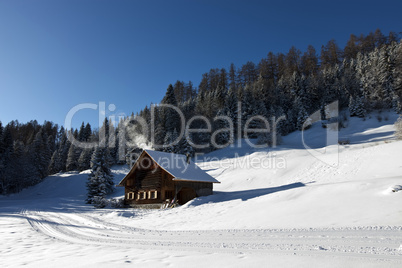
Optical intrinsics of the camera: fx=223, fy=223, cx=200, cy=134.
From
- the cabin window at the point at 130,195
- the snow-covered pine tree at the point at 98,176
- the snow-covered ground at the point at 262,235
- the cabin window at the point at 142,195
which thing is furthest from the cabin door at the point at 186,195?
the snow-covered pine tree at the point at 98,176

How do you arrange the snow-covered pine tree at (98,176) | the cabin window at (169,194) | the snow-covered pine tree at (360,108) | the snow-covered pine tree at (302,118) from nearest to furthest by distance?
the cabin window at (169,194), the snow-covered pine tree at (98,176), the snow-covered pine tree at (360,108), the snow-covered pine tree at (302,118)

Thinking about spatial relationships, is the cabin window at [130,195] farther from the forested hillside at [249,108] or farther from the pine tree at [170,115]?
the pine tree at [170,115]

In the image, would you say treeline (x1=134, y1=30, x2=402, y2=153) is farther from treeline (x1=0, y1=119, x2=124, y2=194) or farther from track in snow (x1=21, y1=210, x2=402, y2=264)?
track in snow (x1=21, y1=210, x2=402, y2=264)

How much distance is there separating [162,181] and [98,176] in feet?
52.8

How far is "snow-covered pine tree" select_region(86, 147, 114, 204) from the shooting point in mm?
34031

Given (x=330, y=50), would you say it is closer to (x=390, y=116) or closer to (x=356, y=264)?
(x=390, y=116)

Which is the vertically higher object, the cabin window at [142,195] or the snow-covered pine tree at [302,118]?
the snow-covered pine tree at [302,118]

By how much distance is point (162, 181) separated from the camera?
80.0 feet

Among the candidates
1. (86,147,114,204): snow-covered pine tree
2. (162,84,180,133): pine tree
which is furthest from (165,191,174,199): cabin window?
(162,84,180,133): pine tree

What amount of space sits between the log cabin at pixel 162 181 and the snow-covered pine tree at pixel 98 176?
8946mm

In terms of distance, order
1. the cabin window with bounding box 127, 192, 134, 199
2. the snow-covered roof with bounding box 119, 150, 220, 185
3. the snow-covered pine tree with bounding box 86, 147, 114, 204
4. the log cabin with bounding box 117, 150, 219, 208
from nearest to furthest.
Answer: the snow-covered roof with bounding box 119, 150, 220, 185, the log cabin with bounding box 117, 150, 219, 208, the cabin window with bounding box 127, 192, 134, 199, the snow-covered pine tree with bounding box 86, 147, 114, 204

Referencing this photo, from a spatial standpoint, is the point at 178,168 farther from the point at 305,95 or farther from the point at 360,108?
the point at 305,95

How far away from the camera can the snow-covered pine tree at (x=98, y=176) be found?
112 feet

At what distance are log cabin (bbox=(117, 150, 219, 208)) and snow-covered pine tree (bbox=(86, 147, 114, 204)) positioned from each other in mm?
8946
